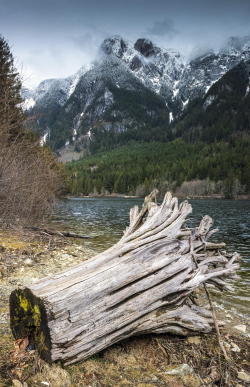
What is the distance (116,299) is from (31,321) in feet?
3.89

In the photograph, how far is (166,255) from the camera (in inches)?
203

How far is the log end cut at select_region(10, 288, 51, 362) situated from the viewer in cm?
380

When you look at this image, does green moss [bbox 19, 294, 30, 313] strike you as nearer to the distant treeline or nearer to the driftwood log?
the driftwood log

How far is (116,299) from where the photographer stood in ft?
14.0

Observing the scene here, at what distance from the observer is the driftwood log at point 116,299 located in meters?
3.83

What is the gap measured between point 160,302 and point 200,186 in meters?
133

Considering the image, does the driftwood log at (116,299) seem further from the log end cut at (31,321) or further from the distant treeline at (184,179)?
the distant treeline at (184,179)

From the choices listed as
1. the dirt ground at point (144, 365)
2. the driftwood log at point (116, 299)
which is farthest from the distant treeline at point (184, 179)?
the dirt ground at point (144, 365)

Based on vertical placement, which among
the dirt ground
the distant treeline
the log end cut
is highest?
the distant treeline

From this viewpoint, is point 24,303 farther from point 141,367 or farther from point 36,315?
point 141,367

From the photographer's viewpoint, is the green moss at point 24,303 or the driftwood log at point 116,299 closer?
the driftwood log at point 116,299

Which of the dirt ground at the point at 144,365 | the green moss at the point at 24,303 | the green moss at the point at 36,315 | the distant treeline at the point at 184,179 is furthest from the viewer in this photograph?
the distant treeline at the point at 184,179

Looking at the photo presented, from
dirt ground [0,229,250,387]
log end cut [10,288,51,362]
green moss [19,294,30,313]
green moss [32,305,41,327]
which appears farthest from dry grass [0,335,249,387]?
green moss [19,294,30,313]

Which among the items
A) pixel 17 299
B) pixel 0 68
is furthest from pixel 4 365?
pixel 0 68
